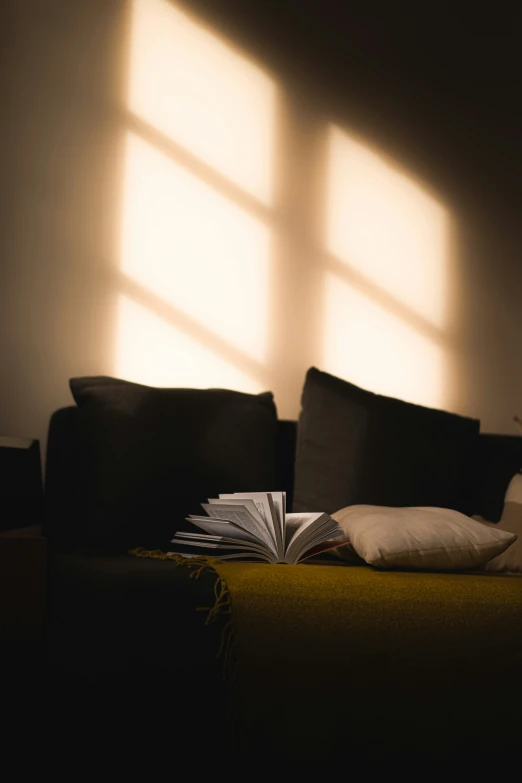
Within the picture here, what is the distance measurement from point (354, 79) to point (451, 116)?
408 mm

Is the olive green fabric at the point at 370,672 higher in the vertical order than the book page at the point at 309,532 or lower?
lower

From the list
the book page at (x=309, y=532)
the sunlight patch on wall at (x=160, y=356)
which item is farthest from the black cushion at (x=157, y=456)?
the book page at (x=309, y=532)

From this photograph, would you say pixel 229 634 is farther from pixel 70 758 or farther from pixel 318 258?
pixel 318 258

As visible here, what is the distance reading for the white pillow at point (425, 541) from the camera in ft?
5.72

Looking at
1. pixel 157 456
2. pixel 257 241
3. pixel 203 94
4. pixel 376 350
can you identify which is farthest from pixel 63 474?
pixel 203 94

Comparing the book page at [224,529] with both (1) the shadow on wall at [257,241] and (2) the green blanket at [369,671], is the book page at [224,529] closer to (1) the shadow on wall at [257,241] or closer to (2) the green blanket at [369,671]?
(2) the green blanket at [369,671]

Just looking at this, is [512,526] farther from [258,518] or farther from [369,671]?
[369,671]

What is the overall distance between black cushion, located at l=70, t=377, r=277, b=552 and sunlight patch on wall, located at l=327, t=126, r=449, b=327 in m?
0.88

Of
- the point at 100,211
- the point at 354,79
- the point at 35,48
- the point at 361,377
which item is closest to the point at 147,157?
the point at 100,211

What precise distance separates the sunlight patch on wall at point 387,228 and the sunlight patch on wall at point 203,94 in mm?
282

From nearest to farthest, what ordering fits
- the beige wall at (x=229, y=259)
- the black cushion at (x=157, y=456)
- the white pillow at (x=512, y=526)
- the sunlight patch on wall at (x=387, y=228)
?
1. the white pillow at (x=512, y=526)
2. the black cushion at (x=157, y=456)
3. the beige wall at (x=229, y=259)
4. the sunlight patch on wall at (x=387, y=228)

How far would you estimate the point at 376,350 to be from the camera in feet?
10.1

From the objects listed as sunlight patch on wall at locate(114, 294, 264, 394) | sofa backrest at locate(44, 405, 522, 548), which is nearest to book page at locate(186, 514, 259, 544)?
sofa backrest at locate(44, 405, 522, 548)

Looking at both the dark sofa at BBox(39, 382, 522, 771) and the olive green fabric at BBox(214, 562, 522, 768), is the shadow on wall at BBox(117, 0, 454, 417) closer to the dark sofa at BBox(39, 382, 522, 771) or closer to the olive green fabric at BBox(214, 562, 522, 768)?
the dark sofa at BBox(39, 382, 522, 771)
